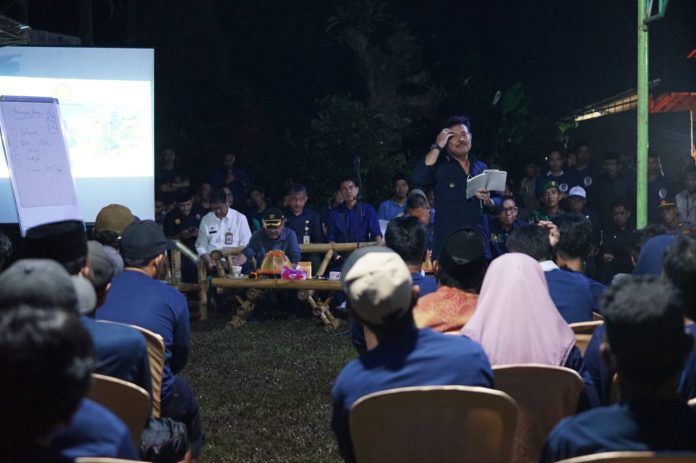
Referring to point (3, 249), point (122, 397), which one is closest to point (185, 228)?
point (3, 249)

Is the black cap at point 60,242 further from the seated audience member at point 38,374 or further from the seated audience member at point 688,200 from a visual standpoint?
the seated audience member at point 688,200

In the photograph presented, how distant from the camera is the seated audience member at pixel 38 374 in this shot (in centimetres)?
203

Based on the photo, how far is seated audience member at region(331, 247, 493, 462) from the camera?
3295 millimetres

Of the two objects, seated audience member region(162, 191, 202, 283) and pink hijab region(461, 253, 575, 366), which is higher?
pink hijab region(461, 253, 575, 366)

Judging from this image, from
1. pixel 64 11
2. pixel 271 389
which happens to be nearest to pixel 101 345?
pixel 271 389

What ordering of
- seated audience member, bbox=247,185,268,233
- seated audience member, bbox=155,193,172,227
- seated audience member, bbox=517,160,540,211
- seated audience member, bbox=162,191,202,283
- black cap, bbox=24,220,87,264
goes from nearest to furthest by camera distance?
black cap, bbox=24,220,87,264 < seated audience member, bbox=162,191,202,283 < seated audience member, bbox=247,185,268,233 < seated audience member, bbox=155,193,172,227 < seated audience member, bbox=517,160,540,211

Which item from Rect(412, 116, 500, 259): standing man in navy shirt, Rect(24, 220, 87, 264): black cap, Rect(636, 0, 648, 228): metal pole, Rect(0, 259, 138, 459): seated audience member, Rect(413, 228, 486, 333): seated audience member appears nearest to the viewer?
Rect(0, 259, 138, 459): seated audience member

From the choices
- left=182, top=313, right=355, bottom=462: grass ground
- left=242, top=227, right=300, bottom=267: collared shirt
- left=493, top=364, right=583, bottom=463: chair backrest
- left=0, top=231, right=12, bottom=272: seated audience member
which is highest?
left=0, top=231, right=12, bottom=272: seated audience member

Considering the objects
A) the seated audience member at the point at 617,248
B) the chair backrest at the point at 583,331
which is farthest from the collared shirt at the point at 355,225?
the chair backrest at the point at 583,331

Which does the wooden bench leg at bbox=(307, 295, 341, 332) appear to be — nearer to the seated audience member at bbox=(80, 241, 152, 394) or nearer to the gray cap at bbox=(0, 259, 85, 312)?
the seated audience member at bbox=(80, 241, 152, 394)

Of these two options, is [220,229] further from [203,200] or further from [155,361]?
[155,361]

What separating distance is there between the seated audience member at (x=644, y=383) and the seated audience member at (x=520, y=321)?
1.24 meters

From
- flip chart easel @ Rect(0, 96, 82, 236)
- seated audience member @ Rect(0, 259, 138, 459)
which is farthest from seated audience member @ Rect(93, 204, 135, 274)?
seated audience member @ Rect(0, 259, 138, 459)

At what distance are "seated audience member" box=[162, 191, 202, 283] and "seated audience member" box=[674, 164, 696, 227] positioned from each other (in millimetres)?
5907
